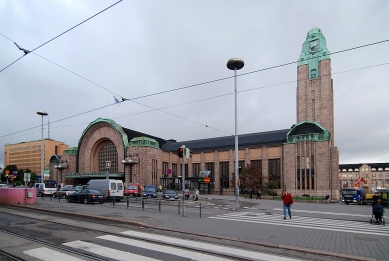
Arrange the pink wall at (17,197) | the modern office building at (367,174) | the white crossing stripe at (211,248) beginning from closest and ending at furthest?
the white crossing stripe at (211,248)
the pink wall at (17,197)
the modern office building at (367,174)

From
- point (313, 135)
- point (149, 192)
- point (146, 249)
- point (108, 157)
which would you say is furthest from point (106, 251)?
point (108, 157)

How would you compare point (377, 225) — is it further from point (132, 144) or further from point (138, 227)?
point (132, 144)

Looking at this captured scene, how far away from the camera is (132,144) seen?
5738cm

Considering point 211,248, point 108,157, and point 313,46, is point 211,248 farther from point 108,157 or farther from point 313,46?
point 313,46

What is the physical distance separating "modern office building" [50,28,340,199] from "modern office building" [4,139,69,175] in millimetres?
65445

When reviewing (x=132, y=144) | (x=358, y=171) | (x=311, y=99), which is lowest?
(x=358, y=171)

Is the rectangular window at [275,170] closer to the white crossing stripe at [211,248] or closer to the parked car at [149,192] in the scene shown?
the parked car at [149,192]

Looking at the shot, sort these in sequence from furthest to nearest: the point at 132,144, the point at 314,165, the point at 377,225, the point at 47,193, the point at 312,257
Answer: the point at 132,144
the point at 314,165
the point at 47,193
the point at 377,225
the point at 312,257

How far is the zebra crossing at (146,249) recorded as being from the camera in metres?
7.31

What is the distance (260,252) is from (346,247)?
279 cm

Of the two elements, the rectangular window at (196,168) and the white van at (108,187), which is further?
the rectangular window at (196,168)

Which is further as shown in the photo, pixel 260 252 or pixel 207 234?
pixel 207 234

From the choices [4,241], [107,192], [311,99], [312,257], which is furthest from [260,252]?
[311,99]

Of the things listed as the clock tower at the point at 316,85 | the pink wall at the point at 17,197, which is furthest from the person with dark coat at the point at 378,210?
the clock tower at the point at 316,85
